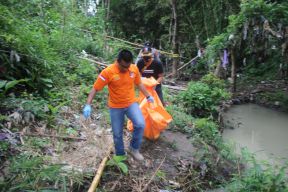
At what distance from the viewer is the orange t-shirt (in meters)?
5.16

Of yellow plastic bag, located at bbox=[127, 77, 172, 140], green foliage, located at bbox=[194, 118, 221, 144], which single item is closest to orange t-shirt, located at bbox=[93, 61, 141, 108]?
yellow plastic bag, located at bbox=[127, 77, 172, 140]

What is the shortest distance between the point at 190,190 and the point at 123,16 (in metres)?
15.7

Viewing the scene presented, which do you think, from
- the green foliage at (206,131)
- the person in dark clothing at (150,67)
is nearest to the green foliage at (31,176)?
the person in dark clothing at (150,67)

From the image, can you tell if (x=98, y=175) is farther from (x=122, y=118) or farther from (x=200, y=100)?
(x=200, y=100)

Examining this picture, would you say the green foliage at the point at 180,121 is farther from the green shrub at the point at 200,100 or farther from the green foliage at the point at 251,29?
the green foliage at the point at 251,29

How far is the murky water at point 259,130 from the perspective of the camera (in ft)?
26.6

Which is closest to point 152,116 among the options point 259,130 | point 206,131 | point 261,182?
point 206,131

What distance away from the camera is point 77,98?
8109 millimetres

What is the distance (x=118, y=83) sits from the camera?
5.23 m

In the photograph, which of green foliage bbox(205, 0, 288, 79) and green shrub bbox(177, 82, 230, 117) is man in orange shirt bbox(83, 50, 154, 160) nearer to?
green shrub bbox(177, 82, 230, 117)

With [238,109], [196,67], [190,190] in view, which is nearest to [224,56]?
[238,109]

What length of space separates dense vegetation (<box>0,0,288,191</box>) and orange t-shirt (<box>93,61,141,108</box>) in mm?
1172

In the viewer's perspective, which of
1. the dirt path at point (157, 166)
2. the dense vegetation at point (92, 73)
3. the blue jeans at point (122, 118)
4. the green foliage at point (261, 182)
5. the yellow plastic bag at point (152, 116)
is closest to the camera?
the green foliage at point (261, 182)

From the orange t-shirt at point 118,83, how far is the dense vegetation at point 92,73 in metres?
1.17
